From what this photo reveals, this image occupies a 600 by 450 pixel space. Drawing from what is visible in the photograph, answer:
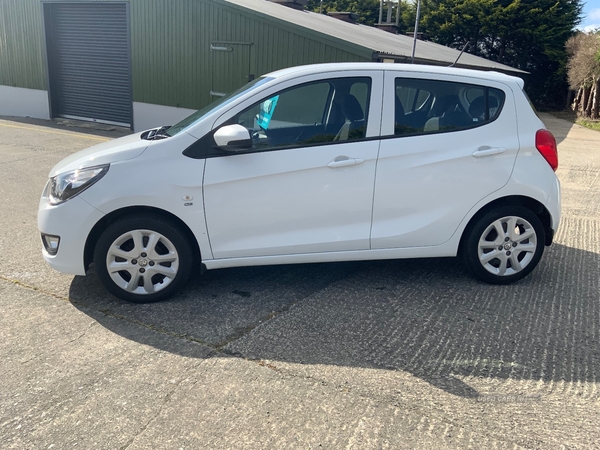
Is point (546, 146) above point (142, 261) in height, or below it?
above

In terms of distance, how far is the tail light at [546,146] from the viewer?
14.8 ft

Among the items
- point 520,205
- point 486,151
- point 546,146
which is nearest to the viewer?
point 486,151

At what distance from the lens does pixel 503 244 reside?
459cm

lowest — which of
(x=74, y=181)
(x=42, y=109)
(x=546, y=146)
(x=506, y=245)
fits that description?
(x=42, y=109)

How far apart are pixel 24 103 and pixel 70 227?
54.9 ft

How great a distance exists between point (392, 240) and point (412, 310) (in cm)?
58

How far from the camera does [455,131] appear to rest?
174 inches

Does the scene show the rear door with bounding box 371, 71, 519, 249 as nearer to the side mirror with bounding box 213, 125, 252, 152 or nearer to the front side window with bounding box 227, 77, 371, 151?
the front side window with bounding box 227, 77, 371, 151

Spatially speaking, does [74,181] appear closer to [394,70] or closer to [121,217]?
[121,217]

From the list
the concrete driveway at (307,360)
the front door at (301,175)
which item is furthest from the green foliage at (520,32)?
the concrete driveway at (307,360)

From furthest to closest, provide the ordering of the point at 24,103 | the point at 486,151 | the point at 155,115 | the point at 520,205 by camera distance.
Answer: the point at 24,103
the point at 155,115
the point at 520,205
the point at 486,151

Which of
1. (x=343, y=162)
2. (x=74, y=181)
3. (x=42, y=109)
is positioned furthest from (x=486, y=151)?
(x=42, y=109)

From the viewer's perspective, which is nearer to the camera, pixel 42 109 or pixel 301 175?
pixel 301 175

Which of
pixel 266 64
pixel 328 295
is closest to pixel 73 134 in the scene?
pixel 266 64
